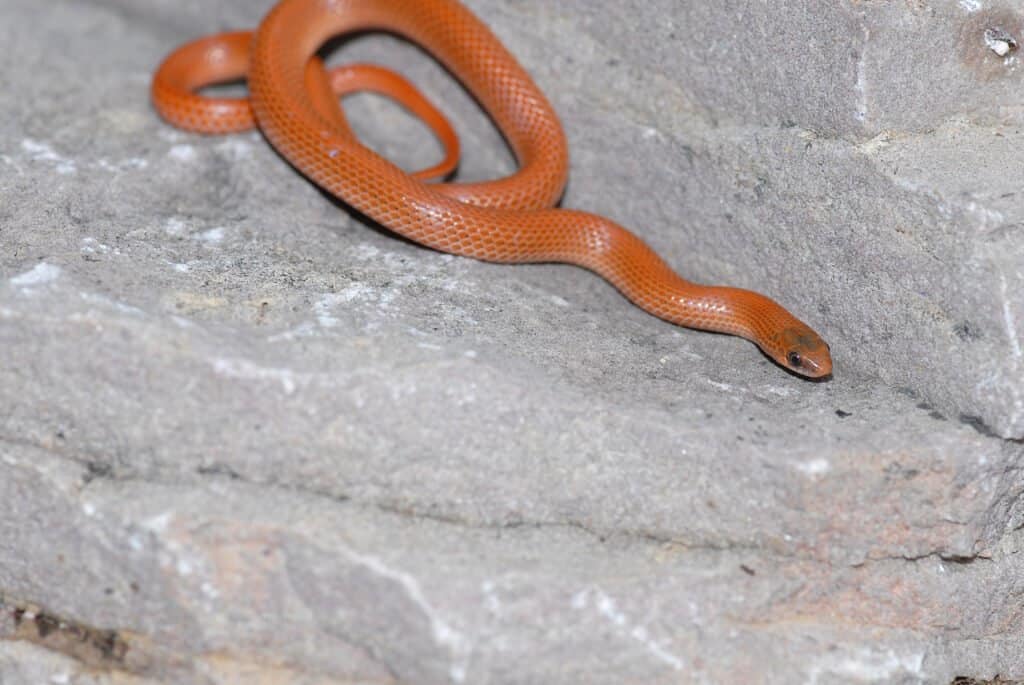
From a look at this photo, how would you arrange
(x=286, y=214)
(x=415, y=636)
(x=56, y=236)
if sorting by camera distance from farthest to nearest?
(x=286, y=214)
(x=56, y=236)
(x=415, y=636)

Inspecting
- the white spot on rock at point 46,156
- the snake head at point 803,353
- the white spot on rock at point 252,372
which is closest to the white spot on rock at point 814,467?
the snake head at point 803,353

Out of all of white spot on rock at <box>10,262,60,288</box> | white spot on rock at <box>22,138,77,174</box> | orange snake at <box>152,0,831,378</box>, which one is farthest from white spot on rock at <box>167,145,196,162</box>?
white spot on rock at <box>10,262,60,288</box>

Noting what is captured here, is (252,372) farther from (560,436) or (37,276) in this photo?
(560,436)

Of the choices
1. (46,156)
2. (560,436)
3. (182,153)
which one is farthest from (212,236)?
(560,436)

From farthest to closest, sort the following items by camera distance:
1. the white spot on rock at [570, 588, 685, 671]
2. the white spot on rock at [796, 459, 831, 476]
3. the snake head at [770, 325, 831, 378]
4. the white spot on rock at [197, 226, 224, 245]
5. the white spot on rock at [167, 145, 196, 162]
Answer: the white spot on rock at [167, 145, 196, 162] → the white spot on rock at [197, 226, 224, 245] → the snake head at [770, 325, 831, 378] → the white spot on rock at [796, 459, 831, 476] → the white spot on rock at [570, 588, 685, 671]

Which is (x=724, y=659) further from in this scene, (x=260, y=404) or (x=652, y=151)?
(x=652, y=151)

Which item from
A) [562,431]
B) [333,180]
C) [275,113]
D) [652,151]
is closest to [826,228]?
[652,151]

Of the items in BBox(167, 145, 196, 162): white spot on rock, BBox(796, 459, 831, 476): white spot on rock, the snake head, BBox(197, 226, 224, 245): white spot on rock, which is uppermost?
the snake head

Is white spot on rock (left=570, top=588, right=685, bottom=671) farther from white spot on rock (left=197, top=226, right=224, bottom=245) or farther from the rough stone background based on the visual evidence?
white spot on rock (left=197, top=226, right=224, bottom=245)
